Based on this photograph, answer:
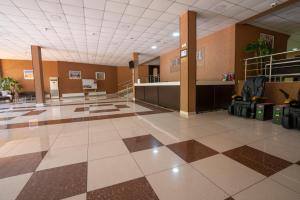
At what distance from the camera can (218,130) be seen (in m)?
3.02

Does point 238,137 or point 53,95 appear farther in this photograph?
point 53,95

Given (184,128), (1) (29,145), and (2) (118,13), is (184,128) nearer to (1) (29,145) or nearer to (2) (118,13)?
(1) (29,145)

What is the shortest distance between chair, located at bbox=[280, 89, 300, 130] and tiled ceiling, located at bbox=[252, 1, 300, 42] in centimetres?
302

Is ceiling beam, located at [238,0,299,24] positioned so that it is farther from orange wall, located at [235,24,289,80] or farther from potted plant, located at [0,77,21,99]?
potted plant, located at [0,77,21,99]

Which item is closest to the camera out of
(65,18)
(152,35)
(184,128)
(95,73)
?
(184,128)

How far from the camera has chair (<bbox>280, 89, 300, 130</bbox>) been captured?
2.91 metres

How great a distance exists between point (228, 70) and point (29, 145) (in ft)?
20.4

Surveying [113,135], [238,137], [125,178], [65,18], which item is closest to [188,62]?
[238,137]

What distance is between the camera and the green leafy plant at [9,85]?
10516 mm

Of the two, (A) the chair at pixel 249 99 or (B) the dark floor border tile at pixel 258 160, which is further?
(A) the chair at pixel 249 99

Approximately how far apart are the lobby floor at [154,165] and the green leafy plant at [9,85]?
10895mm

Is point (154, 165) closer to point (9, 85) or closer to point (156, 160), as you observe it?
point (156, 160)

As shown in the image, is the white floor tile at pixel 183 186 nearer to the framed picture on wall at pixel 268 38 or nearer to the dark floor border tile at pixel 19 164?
the dark floor border tile at pixel 19 164

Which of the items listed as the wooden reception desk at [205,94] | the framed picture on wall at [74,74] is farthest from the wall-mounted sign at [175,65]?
the framed picture on wall at [74,74]
